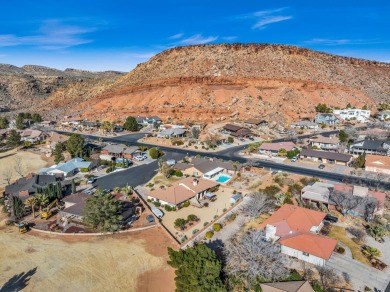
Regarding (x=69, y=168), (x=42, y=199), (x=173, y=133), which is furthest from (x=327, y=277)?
(x=173, y=133)

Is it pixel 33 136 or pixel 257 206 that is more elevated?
pixel 33 136

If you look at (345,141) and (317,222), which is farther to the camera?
(345,141)

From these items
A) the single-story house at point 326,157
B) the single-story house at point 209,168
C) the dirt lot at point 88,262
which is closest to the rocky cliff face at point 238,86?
the single-story house at point 326,157

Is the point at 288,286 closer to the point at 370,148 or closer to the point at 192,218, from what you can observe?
the point at 192,218

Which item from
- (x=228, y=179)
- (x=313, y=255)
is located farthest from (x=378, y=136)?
(x=313, y=255)

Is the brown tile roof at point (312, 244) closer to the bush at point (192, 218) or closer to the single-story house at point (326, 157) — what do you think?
the bush at point (192, 218)

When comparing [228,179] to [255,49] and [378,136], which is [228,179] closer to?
[378,136]
